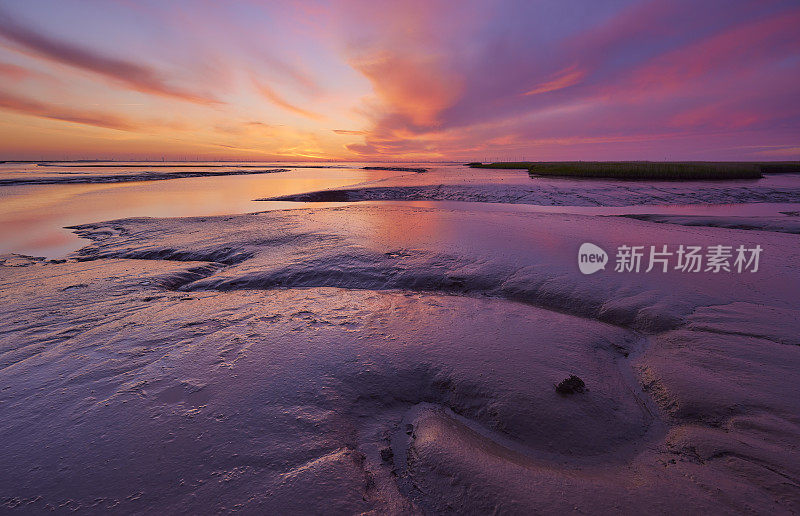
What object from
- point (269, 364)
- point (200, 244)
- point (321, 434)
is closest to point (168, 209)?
point (200, 244)

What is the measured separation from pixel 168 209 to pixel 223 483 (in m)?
18.9

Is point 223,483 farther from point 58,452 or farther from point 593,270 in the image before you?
point 593,270

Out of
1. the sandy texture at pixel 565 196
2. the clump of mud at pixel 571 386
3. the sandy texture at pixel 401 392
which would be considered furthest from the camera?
the sandy texture at pixel 565 196

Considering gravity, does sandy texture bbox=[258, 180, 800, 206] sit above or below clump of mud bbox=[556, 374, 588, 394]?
above

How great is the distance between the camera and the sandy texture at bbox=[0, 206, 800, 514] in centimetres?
212

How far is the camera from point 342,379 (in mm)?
3252

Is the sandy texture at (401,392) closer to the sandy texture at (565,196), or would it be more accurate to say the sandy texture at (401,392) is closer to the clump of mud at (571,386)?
the clump of mud at (571,386)

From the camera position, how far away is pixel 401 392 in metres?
3.16

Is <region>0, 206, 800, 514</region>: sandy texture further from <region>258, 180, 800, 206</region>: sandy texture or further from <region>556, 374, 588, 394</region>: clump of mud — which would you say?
<region>258, 180, 800, 206</region>: sandy texture

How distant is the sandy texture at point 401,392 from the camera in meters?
2.12

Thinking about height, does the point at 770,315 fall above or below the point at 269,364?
above

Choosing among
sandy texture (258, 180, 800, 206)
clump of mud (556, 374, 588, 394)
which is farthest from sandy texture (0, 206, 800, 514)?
sandy texture (258, 180, 800, 206)

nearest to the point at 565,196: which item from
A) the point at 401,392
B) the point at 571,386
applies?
the point at 571,386

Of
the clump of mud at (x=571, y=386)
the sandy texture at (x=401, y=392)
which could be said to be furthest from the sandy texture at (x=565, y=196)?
the clump of mud at (x=571, y=386)
